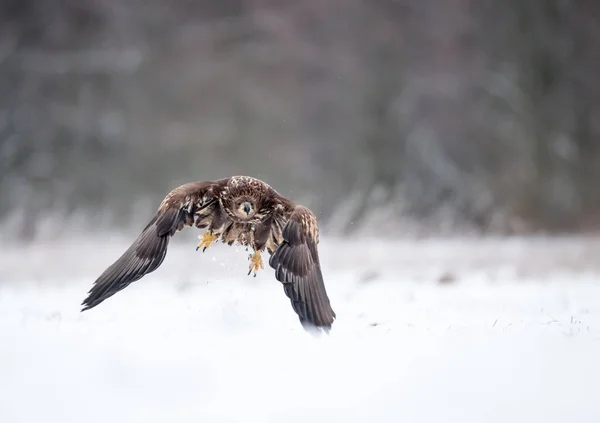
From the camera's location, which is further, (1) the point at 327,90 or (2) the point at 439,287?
(1) the point at 327,90

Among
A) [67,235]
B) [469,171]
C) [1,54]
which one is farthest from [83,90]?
[469,171]

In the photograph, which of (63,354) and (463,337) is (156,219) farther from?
(463,337)

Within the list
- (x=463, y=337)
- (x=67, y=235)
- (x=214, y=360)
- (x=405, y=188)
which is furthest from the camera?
(x=405, y=188)

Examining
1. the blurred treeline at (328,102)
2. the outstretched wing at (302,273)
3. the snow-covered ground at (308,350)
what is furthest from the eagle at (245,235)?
the blurred treeline at (328,102)

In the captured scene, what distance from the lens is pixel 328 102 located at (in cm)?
993

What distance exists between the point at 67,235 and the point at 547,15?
23.3 ft

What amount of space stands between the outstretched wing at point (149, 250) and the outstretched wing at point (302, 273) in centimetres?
57

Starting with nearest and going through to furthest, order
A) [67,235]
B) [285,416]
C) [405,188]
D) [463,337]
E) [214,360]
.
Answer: [285,416] < [214,360] < [463,337] < [67,235] < [405,188]

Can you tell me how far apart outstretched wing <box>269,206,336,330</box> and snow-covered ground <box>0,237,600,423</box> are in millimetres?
219

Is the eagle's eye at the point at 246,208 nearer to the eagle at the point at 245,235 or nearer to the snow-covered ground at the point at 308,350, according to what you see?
the eagle at the point at 245,235

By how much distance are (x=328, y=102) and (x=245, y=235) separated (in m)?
6.08

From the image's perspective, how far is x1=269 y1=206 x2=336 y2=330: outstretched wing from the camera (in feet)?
10.7

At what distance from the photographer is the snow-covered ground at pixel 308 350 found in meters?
2.76

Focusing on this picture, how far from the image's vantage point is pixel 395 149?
977 centimetres
